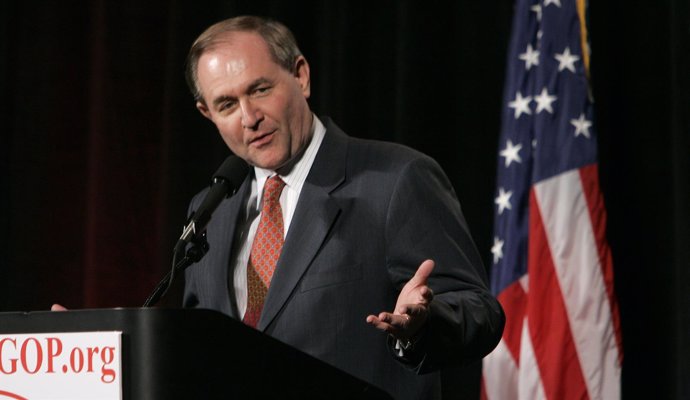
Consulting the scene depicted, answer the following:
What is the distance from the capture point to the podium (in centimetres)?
116

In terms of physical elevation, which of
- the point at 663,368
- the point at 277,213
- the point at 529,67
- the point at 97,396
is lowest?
the point at 663,368

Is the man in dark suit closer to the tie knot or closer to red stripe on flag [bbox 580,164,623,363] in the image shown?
the tie knot

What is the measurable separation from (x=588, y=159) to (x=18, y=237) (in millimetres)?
2393

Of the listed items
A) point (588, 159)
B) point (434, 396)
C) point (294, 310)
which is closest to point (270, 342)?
point (294, 310)

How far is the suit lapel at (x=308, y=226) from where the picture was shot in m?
1.77

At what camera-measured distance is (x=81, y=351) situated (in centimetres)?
120

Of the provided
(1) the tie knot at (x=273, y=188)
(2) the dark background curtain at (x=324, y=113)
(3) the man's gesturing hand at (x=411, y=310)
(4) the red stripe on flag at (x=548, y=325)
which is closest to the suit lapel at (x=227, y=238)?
(1) the tie knot at (x=273, y=188)

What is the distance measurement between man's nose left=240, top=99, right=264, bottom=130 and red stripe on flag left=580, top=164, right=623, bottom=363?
119 cm

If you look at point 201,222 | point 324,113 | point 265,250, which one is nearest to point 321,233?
point 265,250

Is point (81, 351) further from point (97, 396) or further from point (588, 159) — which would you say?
point (588, 159)

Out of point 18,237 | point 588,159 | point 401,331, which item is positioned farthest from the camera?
point 18,237

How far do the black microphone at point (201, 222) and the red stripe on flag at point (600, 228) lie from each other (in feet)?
4.17

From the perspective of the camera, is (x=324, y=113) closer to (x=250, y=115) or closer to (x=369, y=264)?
(x=250, y=115)

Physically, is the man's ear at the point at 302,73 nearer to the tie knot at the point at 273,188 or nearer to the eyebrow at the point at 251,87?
the eyebrow at the point at 251,87
